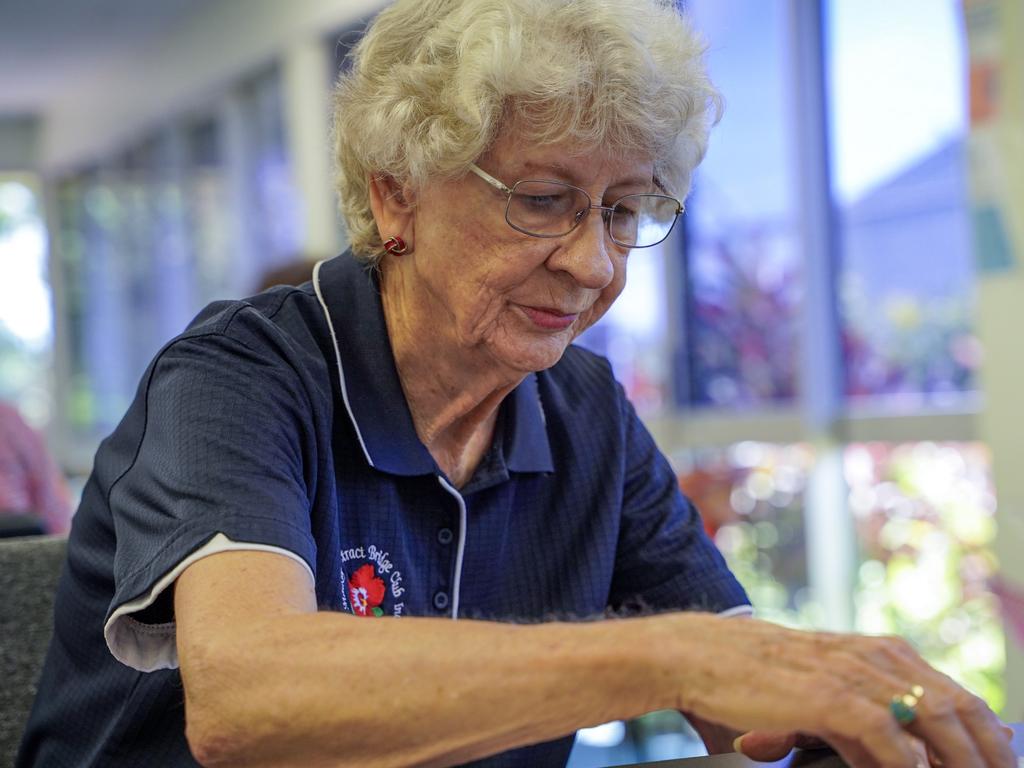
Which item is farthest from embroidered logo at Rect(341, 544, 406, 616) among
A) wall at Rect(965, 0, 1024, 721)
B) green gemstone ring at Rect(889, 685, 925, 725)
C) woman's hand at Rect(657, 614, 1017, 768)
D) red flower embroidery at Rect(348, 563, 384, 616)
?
wall at Rect(965, 0, 1024, 721)

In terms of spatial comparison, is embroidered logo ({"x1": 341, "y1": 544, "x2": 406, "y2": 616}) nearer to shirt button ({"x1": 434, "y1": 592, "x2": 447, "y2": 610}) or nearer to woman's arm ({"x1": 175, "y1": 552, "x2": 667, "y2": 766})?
shirt button ({"x1": 434, "y1": 592, "x2": 447, "y2": 610})

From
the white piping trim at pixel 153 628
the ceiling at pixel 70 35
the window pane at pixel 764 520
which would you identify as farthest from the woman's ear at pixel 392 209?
the ceiling at pixel 70 35

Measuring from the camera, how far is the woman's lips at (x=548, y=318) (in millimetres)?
1226

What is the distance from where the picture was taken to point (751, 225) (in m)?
4.32

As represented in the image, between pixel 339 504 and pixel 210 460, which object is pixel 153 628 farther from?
pixel 339 504

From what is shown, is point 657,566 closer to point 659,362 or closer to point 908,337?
point 908,337

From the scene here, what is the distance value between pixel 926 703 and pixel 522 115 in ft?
2.06

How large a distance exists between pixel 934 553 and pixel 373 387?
9.26ft

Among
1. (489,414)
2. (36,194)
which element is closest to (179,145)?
(36,194)

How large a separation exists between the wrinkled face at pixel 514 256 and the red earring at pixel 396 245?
27mm

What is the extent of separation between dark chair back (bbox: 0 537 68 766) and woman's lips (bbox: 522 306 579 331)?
54 centimetres

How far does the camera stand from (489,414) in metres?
1.33

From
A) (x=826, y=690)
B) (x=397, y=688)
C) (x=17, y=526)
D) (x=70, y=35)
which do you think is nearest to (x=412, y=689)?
(x=397, y=688)

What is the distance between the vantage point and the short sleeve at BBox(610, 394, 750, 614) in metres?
1.36
